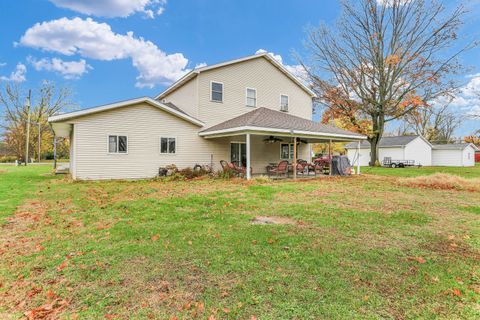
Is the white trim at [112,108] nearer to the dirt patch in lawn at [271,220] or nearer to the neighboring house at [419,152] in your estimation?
the dirt patch in lawn at [271,220]

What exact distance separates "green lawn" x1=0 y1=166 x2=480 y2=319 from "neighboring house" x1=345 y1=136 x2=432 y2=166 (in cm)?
2662

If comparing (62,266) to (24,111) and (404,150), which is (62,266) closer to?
(404,150)

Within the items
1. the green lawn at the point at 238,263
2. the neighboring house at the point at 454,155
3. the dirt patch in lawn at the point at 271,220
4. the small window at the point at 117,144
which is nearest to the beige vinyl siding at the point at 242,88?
the small window at the point at 117,144

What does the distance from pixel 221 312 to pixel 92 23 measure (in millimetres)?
26927

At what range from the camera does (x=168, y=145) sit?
13992 millimetres

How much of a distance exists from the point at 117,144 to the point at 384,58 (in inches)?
1034

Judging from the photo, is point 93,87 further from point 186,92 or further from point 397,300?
point 397,300

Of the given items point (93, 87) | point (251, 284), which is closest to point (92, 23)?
point (93, 87)

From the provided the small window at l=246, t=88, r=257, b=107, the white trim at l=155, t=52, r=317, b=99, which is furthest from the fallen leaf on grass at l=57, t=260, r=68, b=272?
the small window at l=246, t=88, r=257, b=107

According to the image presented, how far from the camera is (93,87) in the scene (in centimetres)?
3234

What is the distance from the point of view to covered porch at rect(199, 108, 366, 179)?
12.6 metres

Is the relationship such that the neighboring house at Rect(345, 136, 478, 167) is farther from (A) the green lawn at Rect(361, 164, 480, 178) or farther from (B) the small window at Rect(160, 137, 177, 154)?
(B) the small window at Rect(160, 137, 177, 154)

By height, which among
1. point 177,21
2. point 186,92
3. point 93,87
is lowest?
point 186,92

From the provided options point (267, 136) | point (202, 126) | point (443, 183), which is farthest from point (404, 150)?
point (202, 126)
